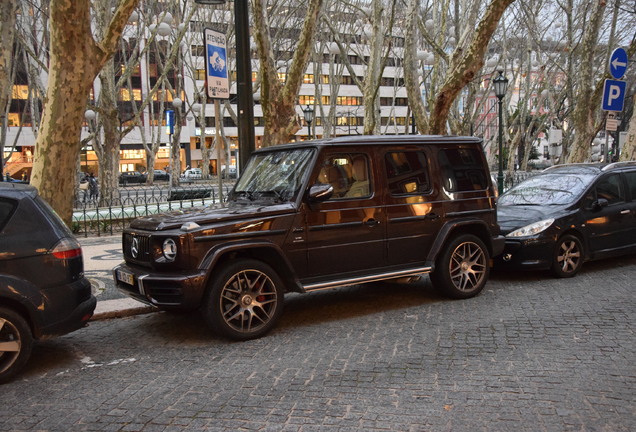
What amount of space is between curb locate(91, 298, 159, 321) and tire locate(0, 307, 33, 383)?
199 cm

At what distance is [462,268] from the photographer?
7465mm

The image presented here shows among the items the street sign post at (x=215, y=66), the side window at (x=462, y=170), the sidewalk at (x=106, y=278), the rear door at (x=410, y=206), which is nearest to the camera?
the rear door at (x=410, y=206)

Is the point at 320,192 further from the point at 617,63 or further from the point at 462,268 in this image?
the point at 617,63

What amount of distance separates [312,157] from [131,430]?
3502mm

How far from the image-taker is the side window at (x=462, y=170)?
7.42m

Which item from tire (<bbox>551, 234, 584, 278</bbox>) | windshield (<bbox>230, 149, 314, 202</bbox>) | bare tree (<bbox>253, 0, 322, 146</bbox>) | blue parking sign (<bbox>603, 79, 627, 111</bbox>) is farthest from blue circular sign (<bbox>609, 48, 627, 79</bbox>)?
windshield (<bbox>230, 149, 314, 202</bbox>)

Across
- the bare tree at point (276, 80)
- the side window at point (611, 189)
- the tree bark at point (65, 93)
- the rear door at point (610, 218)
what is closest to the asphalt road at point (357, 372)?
the rear door at point (610, 218)

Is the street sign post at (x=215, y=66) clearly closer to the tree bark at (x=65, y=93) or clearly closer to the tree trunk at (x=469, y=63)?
the tree bark at (x=65, y=93)

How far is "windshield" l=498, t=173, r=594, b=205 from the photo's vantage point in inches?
363

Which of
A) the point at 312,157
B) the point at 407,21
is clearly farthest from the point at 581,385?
the point at 407,21

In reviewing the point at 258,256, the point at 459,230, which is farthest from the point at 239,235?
the point at 459,230

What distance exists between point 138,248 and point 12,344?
154 centimetres

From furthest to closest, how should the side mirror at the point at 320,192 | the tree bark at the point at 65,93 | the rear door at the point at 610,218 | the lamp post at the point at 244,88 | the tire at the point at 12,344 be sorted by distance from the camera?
the rear door at the point at 610,218
the lamp post at the point at 244,88
the tree bark at the point at 65,93
the side mirror at the point at 320,192
the tire at the point at 12,344

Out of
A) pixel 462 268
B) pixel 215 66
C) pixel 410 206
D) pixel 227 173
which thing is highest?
pixel 215 66
